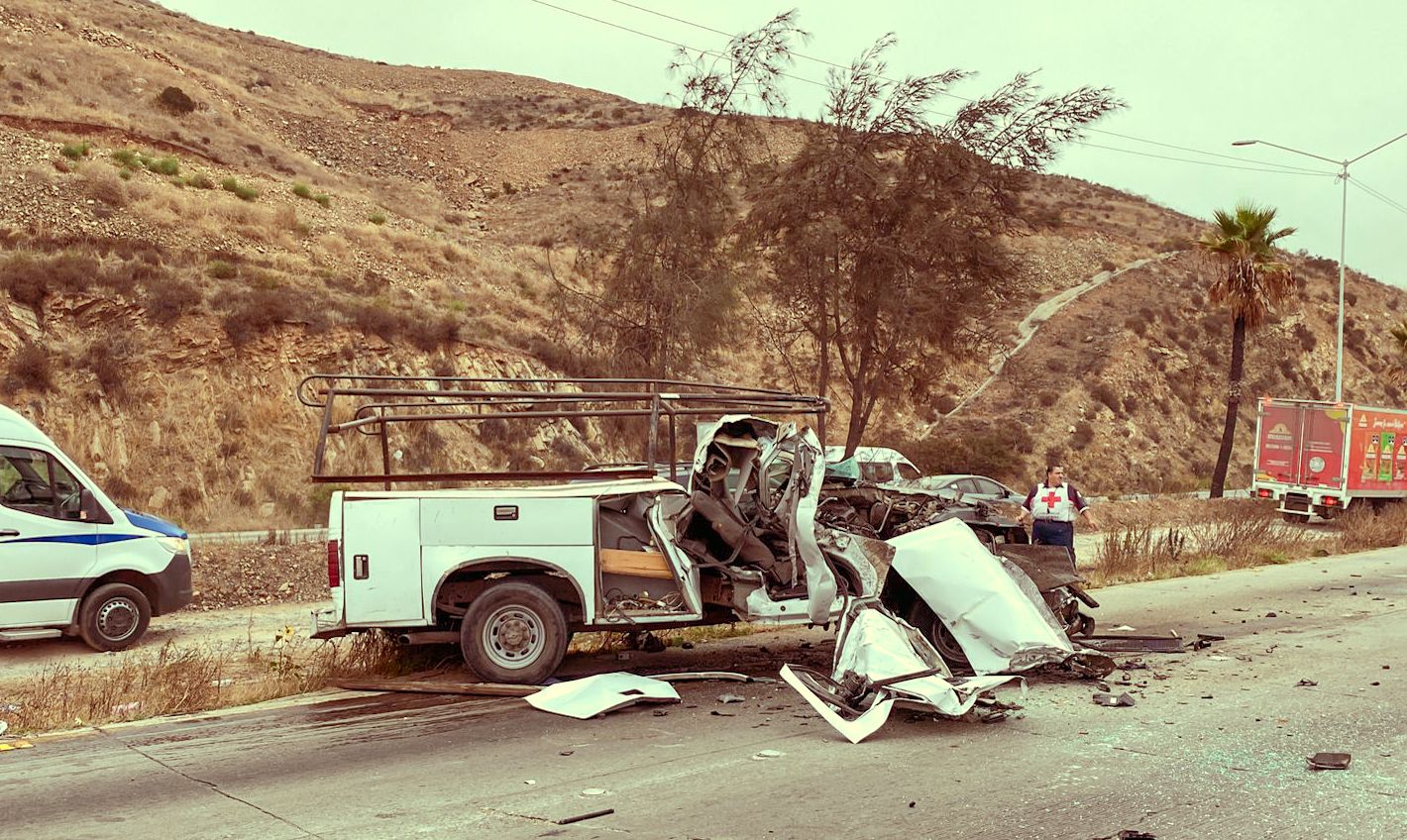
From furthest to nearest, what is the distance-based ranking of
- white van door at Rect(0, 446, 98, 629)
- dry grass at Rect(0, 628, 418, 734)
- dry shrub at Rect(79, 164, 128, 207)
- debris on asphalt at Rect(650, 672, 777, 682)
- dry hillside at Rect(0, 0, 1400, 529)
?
1. dry shrub at Rect(79, 164, 128, 207)
2. dry hillside at Rect(0, 0, 1400, 529)
3. white van door at Rect(0, 446, 98, 629)
4. debris on asphalt at Rect(650, 672, 777, 682)
5. dry grass at Rect(0, 628, 418, 734)

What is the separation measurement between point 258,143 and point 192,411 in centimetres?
3473

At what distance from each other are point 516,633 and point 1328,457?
27165mm

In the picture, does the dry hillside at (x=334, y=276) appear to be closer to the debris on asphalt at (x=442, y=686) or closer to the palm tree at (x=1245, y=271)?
the palm tree at (x=1245, y=271)

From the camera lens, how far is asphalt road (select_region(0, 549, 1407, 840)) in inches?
242

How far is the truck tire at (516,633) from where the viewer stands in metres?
9.55

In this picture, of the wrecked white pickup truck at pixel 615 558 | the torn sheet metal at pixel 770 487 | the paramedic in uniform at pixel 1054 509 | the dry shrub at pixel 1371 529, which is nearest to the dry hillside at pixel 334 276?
the dry shrub at pixel 1371 529

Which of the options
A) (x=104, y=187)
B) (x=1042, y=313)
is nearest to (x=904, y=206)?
(x=104, y=187)

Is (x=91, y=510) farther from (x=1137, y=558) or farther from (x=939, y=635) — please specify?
(x=1137, y=558)

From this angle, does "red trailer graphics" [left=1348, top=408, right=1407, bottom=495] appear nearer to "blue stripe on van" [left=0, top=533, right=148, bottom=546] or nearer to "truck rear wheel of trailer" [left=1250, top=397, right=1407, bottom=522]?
"truck rear wheel of trailer" [left=1250, top=397, right=1407, bottom=522]

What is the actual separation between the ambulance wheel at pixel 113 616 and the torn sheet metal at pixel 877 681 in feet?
26.6

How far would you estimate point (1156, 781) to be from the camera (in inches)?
271

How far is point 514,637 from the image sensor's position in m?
9.63

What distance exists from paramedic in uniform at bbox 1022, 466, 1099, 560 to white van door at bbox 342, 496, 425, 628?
8047 mm

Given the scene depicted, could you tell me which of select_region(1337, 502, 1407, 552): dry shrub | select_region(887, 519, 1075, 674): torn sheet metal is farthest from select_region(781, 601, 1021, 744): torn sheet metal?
select_region(1337, 502, 1407, 552): dry shrub
